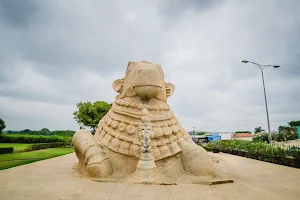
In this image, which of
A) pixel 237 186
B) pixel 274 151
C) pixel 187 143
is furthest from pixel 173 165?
pixel 274 151

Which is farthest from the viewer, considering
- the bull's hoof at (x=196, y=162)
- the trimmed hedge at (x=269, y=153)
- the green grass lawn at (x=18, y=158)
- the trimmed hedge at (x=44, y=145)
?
the trimmed hedge at (x=44, y=145)

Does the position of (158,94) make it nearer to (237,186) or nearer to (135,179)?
(135,179)

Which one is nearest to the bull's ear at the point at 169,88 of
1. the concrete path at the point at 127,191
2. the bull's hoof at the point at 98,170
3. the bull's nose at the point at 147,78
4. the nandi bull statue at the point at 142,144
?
the nandi bull statue at the point at 142,144

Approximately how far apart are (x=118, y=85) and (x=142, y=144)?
232 cm

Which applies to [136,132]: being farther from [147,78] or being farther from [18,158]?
[18,158]

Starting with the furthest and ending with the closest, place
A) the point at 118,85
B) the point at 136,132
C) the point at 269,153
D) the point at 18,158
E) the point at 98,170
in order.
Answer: the point at 18,158 < the point at 269,153 < the point at 118,85 < the point at 136,132 < the point at 98,170

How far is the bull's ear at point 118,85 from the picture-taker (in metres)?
6.87

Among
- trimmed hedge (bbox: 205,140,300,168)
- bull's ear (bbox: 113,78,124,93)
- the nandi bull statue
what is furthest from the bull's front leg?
trimmed hedge (bbox: 205,140,300,168)

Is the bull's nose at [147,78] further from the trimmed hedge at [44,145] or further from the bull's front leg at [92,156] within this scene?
the trimmed hedge at [44,145]

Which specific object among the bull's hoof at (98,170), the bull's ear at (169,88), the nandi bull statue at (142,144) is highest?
the bull's ear at (169,88)

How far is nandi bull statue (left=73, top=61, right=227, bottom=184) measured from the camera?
208 inches

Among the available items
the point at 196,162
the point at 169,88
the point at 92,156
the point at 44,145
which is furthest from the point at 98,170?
the point at 44,145

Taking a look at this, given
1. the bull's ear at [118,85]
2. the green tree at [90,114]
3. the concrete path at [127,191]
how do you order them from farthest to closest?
1. the green tree at [90,114]
2. the bull's ear at [118,85]
3. the concrete path at [127,191]

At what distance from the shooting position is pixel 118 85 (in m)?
6.95
